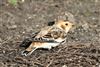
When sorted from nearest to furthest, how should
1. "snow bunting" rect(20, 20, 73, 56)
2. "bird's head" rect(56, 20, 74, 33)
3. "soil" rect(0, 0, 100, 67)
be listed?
1. "soil" rect(0, 0, 100, 67)
2. "snow bunting" rect(20, 20, 73, 56)
3. "bird's head" rect(56, 20, 74, 33)

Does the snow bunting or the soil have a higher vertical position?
the snow bunting

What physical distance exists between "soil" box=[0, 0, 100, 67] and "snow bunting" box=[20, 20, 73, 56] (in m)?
0.13

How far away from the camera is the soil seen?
24.7 ft

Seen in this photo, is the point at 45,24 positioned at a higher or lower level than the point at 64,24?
lower

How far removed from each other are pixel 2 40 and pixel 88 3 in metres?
4.12

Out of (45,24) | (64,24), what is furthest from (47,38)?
(45,24)

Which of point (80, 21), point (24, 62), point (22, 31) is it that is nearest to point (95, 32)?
point (80, 21)

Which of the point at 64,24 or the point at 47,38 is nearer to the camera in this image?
the point at 47,38

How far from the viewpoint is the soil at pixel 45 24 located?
7.52 meters

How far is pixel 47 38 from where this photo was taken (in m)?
7.82

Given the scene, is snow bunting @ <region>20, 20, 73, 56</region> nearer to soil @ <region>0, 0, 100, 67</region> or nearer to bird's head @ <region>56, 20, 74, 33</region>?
bird's head @ <region>56, 20, 74, 33</region>

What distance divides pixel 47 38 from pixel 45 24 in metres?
2.62

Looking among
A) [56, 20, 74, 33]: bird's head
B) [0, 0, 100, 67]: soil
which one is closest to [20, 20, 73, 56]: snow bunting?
[56, 20, 74, 33]: bird's head

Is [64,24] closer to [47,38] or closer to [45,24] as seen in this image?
[47,38]
